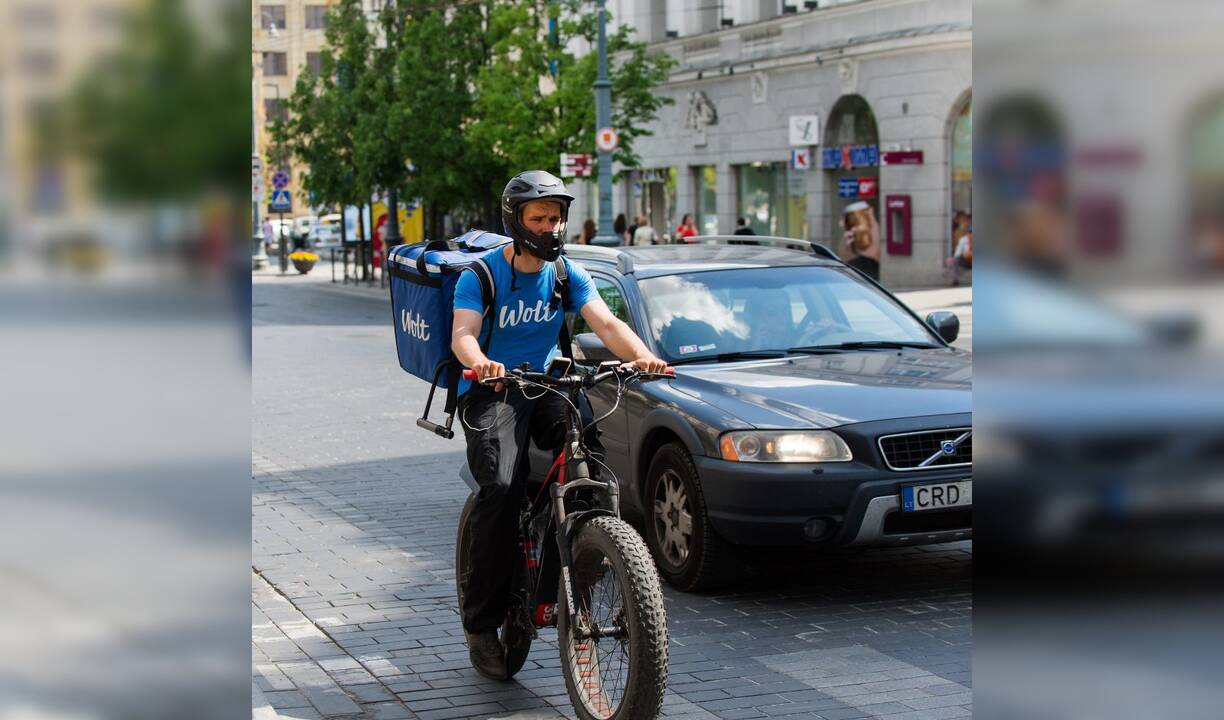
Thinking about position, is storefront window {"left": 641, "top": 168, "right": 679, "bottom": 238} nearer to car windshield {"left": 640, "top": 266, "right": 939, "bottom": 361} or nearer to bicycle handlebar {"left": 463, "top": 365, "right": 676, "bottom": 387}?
car windshield {"left": 640, "top": 266, "right": 939, "bottom": 361}

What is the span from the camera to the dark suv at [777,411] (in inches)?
266

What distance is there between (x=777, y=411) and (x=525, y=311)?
1866 millimetres

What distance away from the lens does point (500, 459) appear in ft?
17.3

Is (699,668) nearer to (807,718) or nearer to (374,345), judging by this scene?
(807,718)

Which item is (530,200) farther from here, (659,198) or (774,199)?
(659,198)

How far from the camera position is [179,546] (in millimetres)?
1602

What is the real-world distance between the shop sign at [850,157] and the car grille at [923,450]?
2919 cm

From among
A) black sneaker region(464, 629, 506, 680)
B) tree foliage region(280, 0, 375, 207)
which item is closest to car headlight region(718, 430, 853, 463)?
black sneaker region(464, 629, 506, 680)

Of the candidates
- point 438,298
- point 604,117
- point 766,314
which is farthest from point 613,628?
point 604,117

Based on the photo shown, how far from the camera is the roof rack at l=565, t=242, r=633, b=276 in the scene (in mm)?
8492

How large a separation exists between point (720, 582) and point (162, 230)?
593cm

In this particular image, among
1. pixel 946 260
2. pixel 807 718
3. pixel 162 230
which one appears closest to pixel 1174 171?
pixel 162 230

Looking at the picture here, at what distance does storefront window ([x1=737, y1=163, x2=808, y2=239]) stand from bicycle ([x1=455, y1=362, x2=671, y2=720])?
109 feet

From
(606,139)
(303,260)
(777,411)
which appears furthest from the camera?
(303,260)
